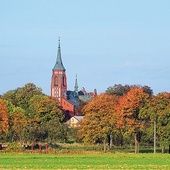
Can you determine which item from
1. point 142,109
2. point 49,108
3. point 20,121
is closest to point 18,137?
point 20,121

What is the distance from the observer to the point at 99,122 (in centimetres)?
9494

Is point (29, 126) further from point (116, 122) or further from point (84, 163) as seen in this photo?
point (84, 163)

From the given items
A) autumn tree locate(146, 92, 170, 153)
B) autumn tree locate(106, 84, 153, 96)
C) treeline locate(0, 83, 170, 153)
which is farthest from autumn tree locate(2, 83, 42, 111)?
autumn tree locate(146, 92, 170, 153)

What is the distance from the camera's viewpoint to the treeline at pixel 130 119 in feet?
293

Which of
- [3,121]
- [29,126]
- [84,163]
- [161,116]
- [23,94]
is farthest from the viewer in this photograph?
[23,94]

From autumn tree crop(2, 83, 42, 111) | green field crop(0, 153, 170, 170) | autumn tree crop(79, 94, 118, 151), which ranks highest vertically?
autumn tree crop(2, 83, 42, 111)

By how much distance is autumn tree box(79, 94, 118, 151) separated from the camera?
309ft

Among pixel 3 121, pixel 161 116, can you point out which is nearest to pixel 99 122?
pixel 161 116

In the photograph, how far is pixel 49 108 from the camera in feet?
518

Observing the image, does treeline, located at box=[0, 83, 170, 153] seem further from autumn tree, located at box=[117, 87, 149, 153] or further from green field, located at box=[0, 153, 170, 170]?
green field, located at box=[0, 153, 170, 170]

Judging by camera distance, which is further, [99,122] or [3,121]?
[3,121]

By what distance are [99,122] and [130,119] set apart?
4.56 m

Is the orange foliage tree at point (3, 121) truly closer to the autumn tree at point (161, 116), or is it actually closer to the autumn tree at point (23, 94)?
the autumn tree at point (161, 116)

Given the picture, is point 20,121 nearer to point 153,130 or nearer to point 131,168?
point 153,130
